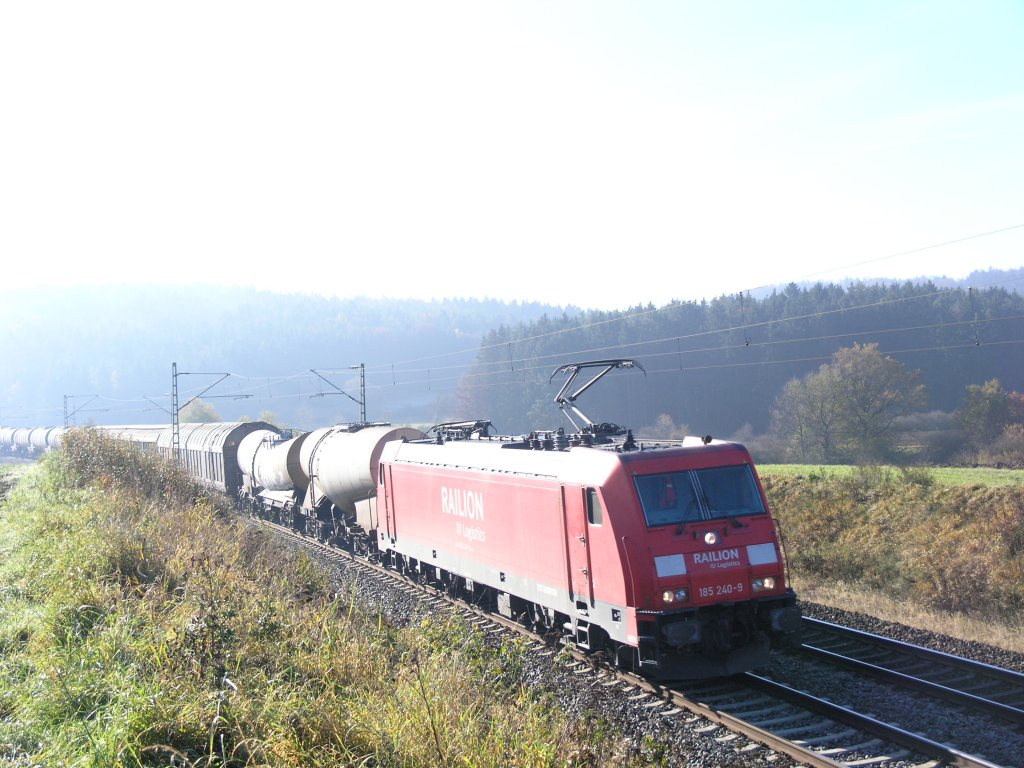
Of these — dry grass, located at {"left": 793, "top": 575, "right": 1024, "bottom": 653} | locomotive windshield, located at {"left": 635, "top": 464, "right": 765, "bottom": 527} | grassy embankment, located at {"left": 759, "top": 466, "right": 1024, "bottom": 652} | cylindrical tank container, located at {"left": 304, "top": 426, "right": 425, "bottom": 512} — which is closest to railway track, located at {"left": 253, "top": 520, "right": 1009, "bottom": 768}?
locomotive windshield, located at {"left": 635, "top": 464, "right": 765, "bottom": 527}

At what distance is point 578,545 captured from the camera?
11047mm

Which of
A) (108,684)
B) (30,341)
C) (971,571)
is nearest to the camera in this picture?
(108,684)

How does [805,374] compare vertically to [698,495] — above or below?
above

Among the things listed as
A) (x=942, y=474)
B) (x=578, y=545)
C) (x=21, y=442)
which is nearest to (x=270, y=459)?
(x=578, y=545)

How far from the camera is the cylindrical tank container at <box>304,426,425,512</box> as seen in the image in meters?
21.2

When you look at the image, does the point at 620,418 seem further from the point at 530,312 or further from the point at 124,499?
the point at 530,312

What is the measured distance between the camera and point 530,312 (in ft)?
620

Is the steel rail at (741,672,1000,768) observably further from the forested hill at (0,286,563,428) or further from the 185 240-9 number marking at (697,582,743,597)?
the forested hill at (0,286,563,428)

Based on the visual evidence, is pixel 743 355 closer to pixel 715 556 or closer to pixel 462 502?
pixel 462 502

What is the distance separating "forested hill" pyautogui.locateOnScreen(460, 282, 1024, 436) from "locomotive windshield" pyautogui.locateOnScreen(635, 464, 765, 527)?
103ft

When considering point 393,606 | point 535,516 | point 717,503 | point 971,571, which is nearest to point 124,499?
point 393,606

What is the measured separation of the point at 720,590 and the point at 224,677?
591 cm

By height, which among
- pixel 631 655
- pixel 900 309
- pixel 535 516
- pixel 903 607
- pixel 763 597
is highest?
pixel 900 309

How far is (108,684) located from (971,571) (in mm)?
15737
